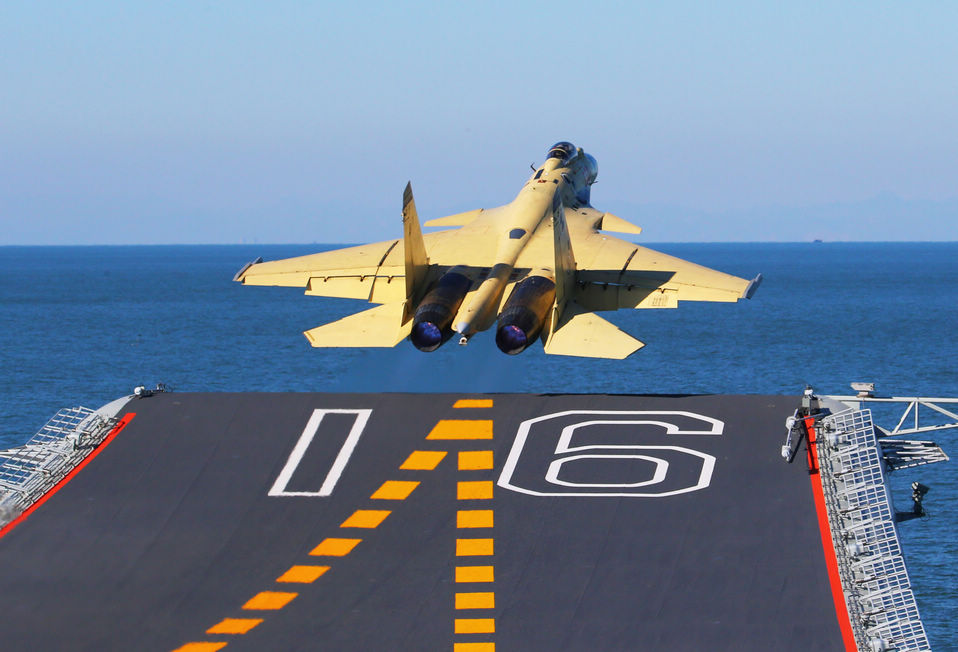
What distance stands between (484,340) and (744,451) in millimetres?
40562

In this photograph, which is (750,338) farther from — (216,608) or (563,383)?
(216,608)

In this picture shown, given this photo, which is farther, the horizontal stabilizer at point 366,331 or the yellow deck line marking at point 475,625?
the horizontal stabilizer at point 366,331

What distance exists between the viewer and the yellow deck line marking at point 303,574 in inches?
1279

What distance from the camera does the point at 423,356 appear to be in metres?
78.9

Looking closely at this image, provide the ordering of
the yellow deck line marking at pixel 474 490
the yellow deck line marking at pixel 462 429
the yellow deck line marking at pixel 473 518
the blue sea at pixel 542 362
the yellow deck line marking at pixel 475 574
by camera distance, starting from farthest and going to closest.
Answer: the blue sea at pixel 542 362 → the yellow deck line marking at pixel 462 429 → the yellow deck line marking at pixel 474 490 → the yellow deck line marking at pixel 473 518 → the yellow deck line marking at pixel 475 574

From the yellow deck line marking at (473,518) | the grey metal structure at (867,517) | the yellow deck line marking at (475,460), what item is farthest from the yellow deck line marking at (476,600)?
the grey metal structure at (867,517)

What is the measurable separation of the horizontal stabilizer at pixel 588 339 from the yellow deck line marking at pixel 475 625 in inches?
502

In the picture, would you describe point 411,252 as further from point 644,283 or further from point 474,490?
point 474,490

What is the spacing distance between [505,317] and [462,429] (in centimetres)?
459

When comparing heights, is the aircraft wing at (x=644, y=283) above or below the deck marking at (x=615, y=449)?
above

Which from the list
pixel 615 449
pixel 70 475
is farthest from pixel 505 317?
pixel 70 475

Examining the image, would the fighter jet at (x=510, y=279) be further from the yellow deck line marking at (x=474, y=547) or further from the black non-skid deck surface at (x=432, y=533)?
the yellow deck line marking at (x=474, y=547)

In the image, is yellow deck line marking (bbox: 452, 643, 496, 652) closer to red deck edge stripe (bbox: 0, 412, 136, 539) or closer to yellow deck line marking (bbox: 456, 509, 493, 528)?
yellow deck line marking (bbox: 456, 509, 493, 528)

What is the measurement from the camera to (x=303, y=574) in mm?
32781
